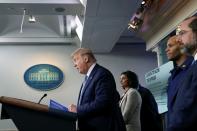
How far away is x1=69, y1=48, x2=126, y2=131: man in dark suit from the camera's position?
1809 mm

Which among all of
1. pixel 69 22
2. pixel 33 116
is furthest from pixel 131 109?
pixel 69 22

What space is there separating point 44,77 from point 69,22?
131cm

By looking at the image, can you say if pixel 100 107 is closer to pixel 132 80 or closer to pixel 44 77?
pixel 132 80

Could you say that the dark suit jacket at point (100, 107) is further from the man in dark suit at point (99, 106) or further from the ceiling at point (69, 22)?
the ceiling at point (69, 22)

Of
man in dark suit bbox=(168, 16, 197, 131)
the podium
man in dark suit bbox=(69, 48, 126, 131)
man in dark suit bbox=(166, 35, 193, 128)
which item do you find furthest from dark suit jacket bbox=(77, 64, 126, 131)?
man in dark suit bbox=(168, 16, 197, 131)

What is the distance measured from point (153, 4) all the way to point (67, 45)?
2277 mm

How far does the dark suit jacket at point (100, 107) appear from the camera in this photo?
1808 millimetres

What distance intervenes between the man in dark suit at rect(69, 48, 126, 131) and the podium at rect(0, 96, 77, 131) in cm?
18

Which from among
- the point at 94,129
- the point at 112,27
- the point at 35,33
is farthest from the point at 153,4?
the point at 94,129

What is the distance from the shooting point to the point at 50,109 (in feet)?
5.27

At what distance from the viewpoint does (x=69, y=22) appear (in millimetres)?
5180

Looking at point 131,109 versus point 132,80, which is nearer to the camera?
point 131,109

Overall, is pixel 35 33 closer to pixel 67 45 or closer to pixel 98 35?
pixel 67 45

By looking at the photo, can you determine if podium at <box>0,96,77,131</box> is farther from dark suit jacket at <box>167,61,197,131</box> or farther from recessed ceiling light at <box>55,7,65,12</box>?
recessed ceiling light at <box>55,7,65,12</box>
